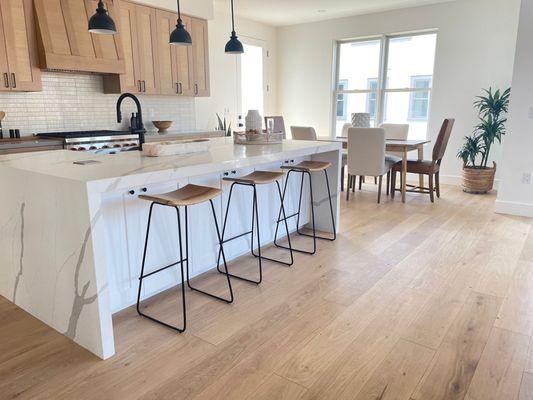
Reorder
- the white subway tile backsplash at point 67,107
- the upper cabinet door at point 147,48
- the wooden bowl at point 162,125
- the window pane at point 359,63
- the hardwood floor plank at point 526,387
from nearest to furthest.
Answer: the hardwood floor plank at point 526,387, the white subway tile backsplash at point 67,107, the upper cabinet door at point 147,48, the wooden bowl at point 162,125, the window pane at point 359,63

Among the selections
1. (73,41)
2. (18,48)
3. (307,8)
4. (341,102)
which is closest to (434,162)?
(341,102)

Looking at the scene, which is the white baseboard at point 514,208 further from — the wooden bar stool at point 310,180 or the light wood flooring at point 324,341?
the wooden bar stool at point 310,180

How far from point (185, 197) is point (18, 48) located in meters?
2.78

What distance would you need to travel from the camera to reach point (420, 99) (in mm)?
6387

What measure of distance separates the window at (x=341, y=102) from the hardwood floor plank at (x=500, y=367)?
557 cm

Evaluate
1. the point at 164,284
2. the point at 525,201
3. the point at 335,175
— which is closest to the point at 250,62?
the point at 335,175

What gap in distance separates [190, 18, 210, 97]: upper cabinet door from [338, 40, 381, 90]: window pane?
265 cm

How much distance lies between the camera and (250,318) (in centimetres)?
229

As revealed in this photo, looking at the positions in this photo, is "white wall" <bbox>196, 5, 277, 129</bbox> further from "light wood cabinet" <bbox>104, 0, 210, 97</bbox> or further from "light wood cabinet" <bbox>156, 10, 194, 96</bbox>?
"light wood cabinet" <bbox>156, 10, 194, 96</bbox>

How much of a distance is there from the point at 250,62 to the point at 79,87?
133 inches

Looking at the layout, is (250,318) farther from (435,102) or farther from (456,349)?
(435,102)

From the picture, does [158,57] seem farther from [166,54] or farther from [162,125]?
[162,125]

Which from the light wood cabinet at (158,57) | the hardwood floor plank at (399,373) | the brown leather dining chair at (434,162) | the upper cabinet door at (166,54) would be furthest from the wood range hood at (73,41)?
the hardwood floor plank at (399,373)

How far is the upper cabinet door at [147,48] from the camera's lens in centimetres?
472
